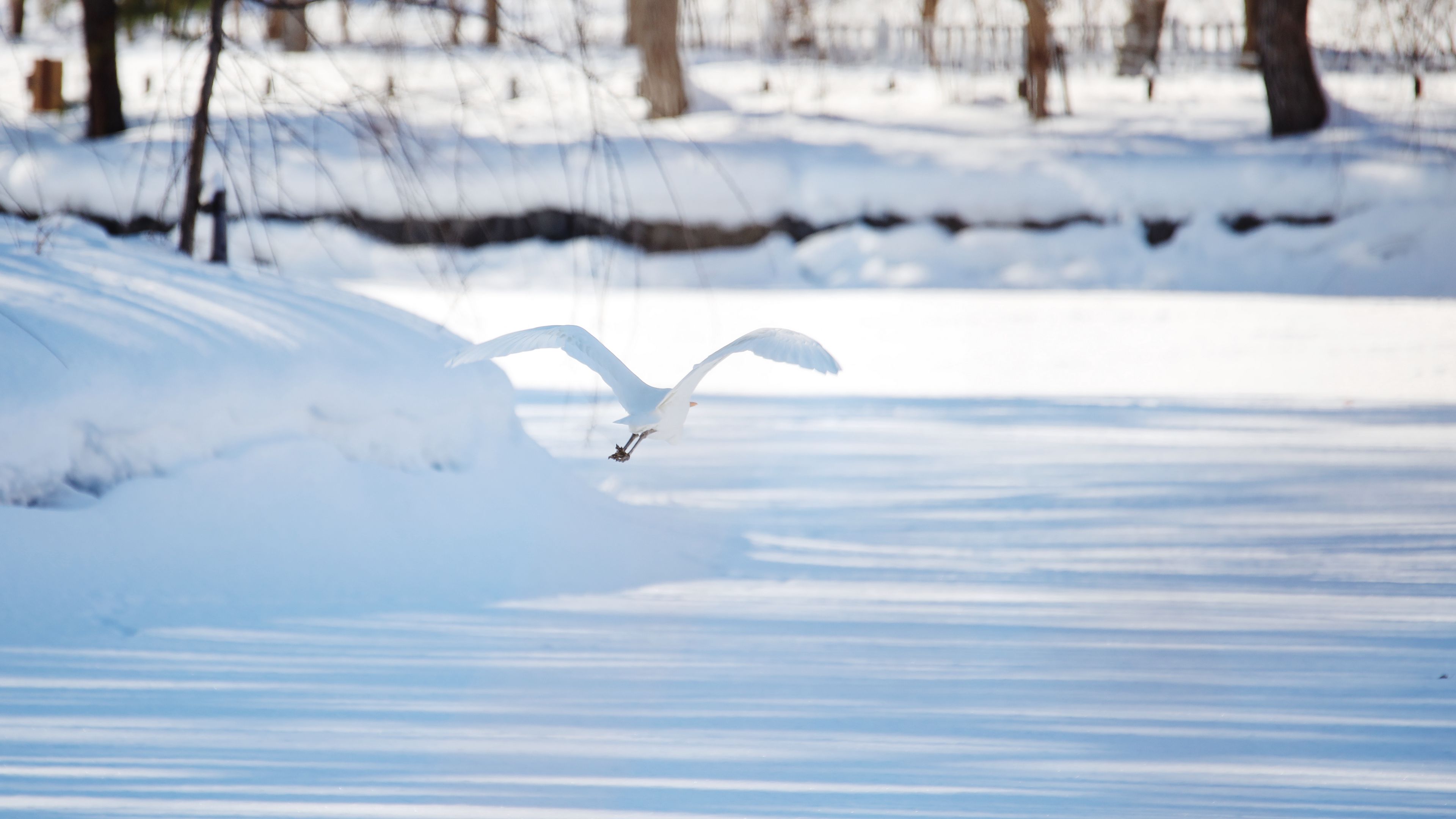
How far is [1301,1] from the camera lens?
563 inches

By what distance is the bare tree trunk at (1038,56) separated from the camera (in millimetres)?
15578

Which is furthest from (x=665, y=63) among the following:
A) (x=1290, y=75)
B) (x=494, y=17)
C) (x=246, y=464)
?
(x=1290, y=75)

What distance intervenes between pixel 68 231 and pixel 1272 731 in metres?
4.72

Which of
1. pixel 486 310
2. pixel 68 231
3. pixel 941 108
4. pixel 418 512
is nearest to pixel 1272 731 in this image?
pixel 418 512

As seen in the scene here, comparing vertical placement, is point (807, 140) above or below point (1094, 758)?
above

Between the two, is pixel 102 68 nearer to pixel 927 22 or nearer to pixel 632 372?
pixel 632 372

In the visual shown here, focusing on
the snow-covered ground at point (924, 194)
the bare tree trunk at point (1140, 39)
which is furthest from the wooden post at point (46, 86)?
the bare tree trunk at point (1140, 39)

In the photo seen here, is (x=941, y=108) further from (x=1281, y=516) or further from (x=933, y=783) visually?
(x=933, y=783)

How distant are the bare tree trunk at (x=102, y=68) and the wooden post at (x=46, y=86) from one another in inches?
45.7

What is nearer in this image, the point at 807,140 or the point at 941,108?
the point at 807,140

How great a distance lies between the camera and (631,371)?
3.09 meters

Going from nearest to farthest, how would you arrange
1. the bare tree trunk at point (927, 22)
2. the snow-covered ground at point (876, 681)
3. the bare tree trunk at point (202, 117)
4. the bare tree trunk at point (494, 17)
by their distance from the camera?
1. the snow-covered ground at point (876, 681)
2. the bare tree trunk at point (494, 17)
3. the bare tree trunk at point (202, 117)
4. the bare tree trunk at point (927, 22)

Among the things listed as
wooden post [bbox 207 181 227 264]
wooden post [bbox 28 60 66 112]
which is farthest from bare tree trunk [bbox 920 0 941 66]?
wooden post [bbox 207 181 227 264]

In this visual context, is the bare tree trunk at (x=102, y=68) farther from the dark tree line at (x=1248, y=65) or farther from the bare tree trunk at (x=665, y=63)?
the bare tree trunk at (x=665, y=63)
